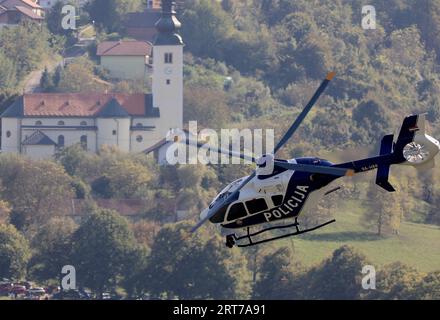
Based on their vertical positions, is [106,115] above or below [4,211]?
above

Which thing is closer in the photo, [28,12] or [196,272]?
[196,272]

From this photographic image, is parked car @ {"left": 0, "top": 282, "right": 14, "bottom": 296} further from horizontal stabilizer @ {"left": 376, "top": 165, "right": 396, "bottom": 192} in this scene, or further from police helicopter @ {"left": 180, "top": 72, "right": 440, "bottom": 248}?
horizontal stabilizer @ {"left": 376, "top": 165, "right": 396, "bottom": 192}

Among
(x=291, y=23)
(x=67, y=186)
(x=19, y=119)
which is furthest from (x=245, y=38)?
(x=67, y=186)

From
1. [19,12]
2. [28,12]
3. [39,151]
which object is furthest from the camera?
[19,12]

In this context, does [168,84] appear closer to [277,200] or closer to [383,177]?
[277,200]

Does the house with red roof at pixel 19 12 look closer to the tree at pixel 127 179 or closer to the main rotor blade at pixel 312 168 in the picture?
the tree at pixel 127 179

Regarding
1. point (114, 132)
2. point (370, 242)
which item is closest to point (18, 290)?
point (370, 242)

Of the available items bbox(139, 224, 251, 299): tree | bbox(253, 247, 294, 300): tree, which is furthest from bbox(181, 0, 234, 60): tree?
bbox(253, 247, 294, 300): tree

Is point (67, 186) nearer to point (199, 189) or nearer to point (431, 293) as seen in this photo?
point (199, 189)
